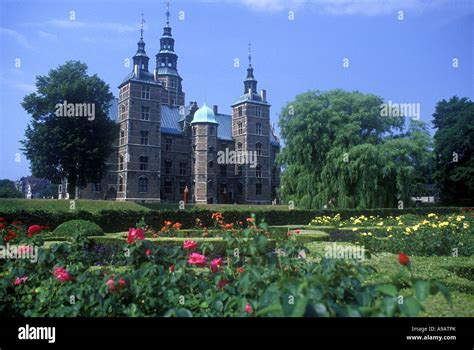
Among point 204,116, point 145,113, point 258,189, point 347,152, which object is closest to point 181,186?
point 204,116

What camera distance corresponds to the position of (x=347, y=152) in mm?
20500

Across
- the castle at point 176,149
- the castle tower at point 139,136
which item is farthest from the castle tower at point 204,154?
the castle tower at point 139,136

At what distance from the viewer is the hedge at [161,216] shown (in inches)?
482

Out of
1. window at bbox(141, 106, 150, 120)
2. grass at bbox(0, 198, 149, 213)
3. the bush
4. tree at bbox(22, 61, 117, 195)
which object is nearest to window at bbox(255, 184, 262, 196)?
window at bbox(141, 106, 150, 120)

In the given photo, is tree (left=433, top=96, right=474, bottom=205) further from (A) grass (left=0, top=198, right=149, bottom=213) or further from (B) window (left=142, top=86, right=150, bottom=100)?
(B) window (left=142, top=86, right=150, bottom=100)

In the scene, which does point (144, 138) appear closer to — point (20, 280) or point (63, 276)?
point (20, 280)

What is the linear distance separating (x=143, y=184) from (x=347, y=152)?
21.0 metres

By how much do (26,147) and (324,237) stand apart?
17424 millimetres

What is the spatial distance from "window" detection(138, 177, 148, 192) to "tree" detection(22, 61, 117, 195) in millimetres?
11121

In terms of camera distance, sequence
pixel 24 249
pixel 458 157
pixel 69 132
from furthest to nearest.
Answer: pixel 69 132, pixel 458 157, pixel 24 249

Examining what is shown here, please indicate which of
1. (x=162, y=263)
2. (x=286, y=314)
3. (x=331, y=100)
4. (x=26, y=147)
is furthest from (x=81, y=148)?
(x=286, y=314)

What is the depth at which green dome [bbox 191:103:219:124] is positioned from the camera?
41562 mm
